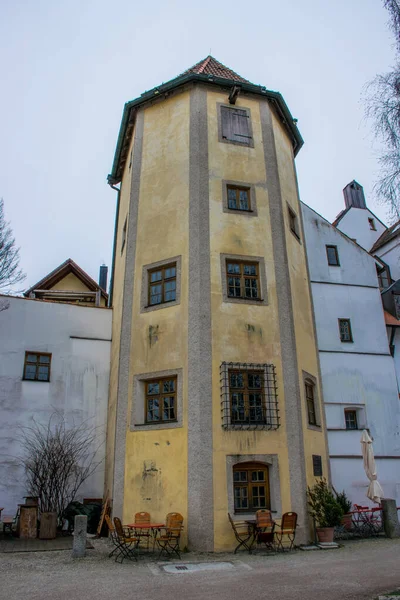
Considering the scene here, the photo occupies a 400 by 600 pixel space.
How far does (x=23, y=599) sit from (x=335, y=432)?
13346mm

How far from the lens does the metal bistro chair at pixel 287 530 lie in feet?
40.2

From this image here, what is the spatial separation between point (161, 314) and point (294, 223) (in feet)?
21.5

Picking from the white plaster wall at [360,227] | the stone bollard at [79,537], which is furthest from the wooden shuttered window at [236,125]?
the white plaster wall at [360,227]

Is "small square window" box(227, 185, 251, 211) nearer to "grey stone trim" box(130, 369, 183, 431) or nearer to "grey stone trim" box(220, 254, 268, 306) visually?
"grey stone trim" box(220, 254, 268, 306)

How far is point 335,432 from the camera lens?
1870 centimetres

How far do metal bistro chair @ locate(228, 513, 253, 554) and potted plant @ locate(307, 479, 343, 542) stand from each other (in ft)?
6.49

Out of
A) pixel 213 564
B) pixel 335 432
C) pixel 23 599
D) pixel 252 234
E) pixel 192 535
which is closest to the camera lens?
pixel 23 599

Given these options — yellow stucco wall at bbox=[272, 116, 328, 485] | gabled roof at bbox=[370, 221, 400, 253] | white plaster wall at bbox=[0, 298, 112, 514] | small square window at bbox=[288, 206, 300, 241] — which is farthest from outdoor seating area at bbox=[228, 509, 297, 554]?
gabled roof at bbox=[370, 221, 400, 253]

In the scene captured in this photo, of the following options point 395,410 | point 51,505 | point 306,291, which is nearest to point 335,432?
point 395,410

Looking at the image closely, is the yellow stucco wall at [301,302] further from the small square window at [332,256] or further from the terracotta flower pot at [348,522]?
the small square window at [332,256]

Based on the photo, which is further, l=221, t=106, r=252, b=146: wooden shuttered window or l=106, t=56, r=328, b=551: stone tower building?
l=221, t=106, r=252, b=146: wooden shuttered window

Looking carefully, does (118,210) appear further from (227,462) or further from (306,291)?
(227,462)

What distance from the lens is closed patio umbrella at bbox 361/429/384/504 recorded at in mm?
14828

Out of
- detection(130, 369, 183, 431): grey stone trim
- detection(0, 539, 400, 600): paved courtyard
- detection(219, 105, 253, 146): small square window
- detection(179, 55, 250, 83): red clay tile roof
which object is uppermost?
detection(179, 55, 250, 83): red clay tile roof
